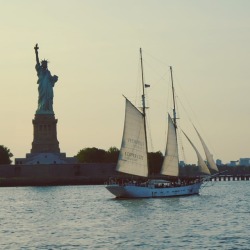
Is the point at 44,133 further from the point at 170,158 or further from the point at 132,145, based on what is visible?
the point at 132,145

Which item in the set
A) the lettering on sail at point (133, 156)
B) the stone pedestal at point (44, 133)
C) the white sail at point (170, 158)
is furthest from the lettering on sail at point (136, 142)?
the stone pedestal at point (44, 133)

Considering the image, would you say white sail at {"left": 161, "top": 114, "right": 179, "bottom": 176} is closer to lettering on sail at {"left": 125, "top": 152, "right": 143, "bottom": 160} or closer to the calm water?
lettering on sail at {"left": 125, "top": 152, "right": 143, "bottom": 160}

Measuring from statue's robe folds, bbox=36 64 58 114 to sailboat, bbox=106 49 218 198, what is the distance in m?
71.0

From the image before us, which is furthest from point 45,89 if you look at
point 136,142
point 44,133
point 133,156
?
point 133,156

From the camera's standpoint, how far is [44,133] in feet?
594

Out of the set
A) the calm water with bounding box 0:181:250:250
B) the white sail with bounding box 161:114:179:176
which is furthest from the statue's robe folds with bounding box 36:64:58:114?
the calm water with bounding box 0:181:250:250

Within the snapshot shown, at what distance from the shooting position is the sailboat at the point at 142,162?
318 feet

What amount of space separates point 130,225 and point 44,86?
370ft

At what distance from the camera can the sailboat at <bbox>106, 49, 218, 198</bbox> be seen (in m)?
96.9

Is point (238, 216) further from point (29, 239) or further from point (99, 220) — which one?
point (29, 239)

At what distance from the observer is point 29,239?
197 ft

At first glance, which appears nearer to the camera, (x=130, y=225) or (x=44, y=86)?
(x=130, y=225)

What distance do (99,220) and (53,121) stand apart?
4256 inches

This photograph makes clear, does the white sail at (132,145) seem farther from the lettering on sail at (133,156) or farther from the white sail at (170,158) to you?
the white sail at (170,158)
